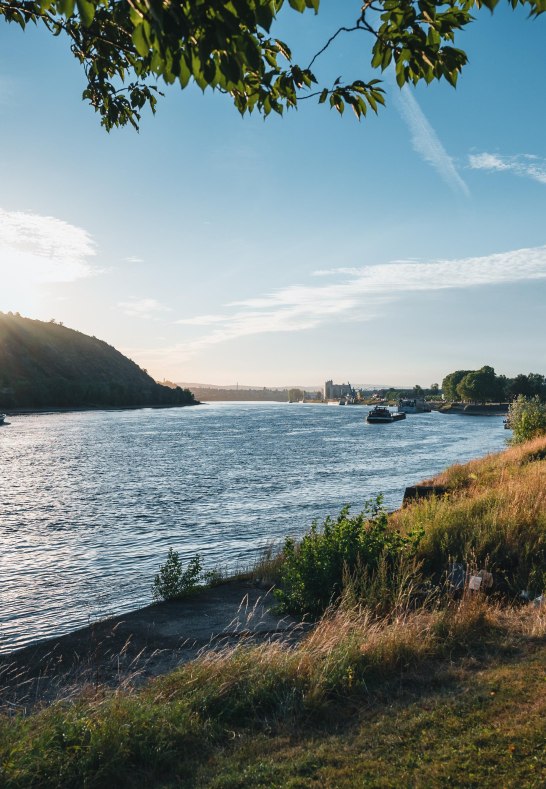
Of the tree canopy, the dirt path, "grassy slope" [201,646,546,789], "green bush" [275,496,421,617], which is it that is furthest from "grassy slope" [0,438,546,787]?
the tree canopy

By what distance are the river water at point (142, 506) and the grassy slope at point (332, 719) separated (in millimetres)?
7621

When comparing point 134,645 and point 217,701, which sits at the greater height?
point 217,701

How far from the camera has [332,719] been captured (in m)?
6.09

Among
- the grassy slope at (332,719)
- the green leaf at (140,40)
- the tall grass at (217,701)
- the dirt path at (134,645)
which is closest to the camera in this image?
the green leaf at (140,40)

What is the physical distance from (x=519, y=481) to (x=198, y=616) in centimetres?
1084

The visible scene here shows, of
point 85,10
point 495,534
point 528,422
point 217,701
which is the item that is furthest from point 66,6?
point 528,422

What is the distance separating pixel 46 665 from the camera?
9562mm

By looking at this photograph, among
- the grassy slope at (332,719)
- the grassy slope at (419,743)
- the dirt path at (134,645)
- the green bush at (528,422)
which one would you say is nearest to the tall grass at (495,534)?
the grassy slope at (332,719)

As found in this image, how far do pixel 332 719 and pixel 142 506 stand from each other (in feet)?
89.1

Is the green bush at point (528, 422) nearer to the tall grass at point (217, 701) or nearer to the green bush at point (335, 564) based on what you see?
the green bush at point (335, 564)

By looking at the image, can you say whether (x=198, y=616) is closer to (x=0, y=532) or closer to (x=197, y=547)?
(x=197, y=547)

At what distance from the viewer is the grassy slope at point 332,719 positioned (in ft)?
16.1

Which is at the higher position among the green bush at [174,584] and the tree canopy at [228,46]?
the tree canopy at [228,46]

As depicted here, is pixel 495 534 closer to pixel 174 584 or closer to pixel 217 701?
pixel 174 584
